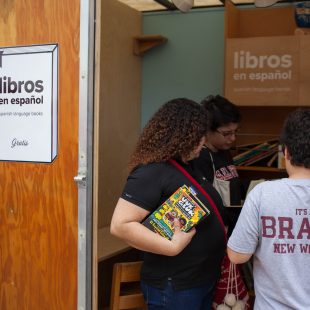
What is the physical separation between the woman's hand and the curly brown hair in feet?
0.85

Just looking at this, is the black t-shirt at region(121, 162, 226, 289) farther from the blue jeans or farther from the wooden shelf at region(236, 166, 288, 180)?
the wooden shelf at region(236, 166, 288, 180)

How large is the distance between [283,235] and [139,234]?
504mm

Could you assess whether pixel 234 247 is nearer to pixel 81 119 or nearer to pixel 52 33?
pixel 81 119

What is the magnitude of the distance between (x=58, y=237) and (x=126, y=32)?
8.36 feet

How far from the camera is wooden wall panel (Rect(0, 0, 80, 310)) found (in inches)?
84.4

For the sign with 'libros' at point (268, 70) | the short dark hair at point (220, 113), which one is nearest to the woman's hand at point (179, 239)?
the short dark hair at point (220, 113)

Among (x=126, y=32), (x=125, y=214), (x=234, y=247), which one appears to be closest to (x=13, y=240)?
(x=125, y=214)

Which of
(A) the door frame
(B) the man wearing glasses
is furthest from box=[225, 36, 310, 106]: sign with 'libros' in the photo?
A: (A) the door frame

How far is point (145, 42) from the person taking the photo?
447 cm

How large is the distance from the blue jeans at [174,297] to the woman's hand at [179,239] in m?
0.16

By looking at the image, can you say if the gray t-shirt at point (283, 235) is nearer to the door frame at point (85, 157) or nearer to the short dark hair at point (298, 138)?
the short dark hair at point (298, 138)

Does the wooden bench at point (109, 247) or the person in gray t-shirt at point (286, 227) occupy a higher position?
the person in gray t-shirt at point (286, 227)

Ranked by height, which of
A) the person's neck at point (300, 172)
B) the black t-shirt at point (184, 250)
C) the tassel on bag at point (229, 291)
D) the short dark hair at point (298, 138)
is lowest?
the tassel on bag at point (229, 291)

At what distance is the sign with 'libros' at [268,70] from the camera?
3584 millimetres
